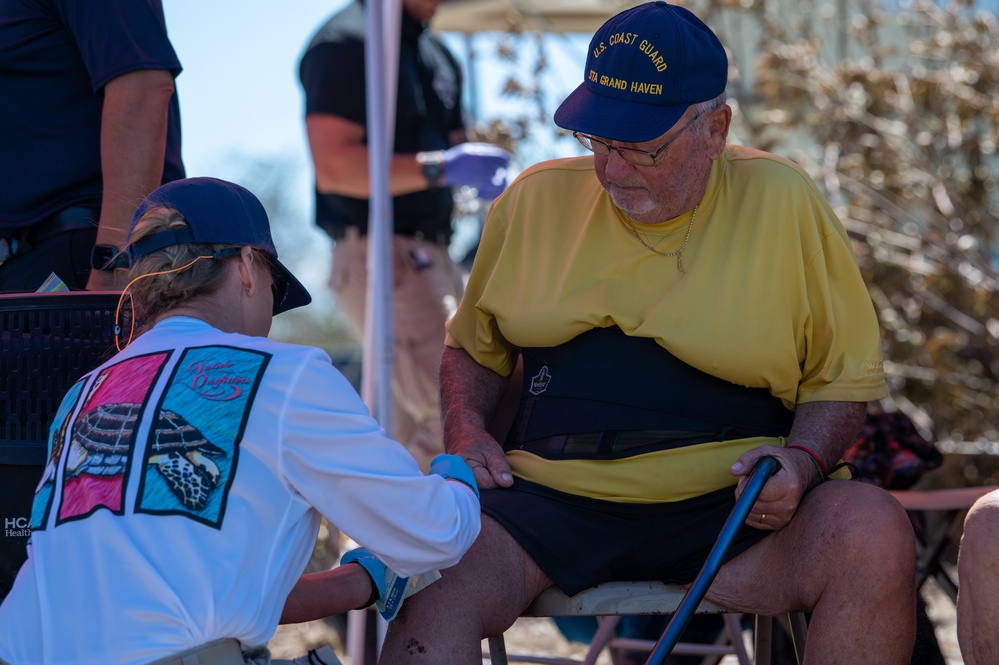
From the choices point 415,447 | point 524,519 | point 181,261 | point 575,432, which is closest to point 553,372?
point 575,432

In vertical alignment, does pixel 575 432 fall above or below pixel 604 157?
below

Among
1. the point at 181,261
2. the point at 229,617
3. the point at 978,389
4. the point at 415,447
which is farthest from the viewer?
the point at 978,389

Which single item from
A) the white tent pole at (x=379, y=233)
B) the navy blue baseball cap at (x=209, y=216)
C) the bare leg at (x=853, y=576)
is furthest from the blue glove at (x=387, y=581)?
the white tent pole at (x=379, y=233)

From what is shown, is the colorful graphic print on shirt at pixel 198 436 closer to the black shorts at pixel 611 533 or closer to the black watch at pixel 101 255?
the black watch at pixel 101 255

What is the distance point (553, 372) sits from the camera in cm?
227

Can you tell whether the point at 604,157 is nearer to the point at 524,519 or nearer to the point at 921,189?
the point at 524,519

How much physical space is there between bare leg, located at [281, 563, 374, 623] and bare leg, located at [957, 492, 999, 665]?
928 millimetres

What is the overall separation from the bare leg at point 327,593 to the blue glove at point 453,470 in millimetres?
191

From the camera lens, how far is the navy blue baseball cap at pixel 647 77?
7.10 ft

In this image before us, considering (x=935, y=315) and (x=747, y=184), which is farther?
(x=935, y=315)

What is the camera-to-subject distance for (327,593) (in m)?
1.73

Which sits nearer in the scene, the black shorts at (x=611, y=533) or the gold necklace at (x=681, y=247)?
the black shorts at (x=611, y=533)

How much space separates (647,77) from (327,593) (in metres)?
1.11

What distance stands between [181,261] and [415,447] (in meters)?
2.80
